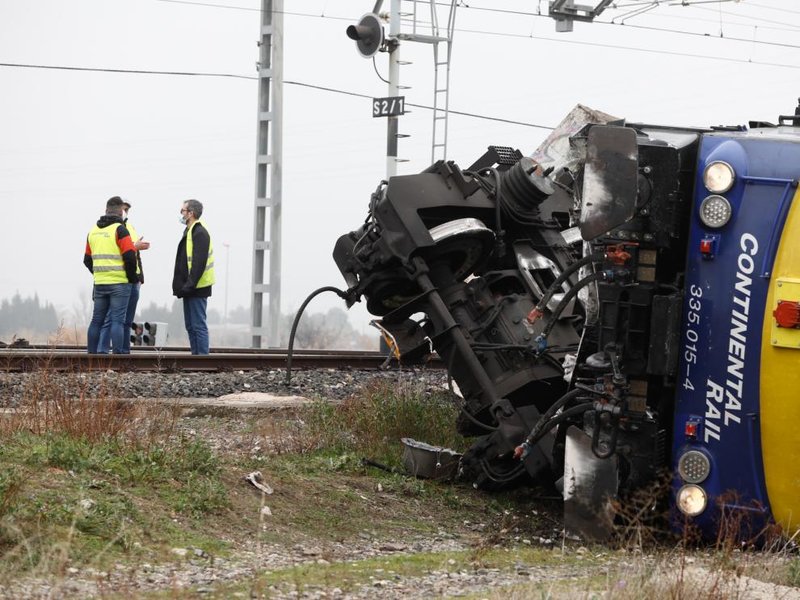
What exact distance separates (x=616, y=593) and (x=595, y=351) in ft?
6.97

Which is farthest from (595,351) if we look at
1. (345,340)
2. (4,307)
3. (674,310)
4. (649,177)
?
(4,307)

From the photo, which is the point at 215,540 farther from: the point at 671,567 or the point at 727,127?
the point at 727,127

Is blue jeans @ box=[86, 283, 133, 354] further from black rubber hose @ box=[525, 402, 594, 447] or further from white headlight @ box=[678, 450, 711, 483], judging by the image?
white headlight @ box=[678, 450, 711, 483]

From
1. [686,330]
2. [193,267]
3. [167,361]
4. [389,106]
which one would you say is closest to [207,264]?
[193,267]

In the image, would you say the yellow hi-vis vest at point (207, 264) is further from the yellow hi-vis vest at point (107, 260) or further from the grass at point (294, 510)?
the grass at point (294, 510)

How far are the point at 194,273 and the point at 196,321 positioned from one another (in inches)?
23.9

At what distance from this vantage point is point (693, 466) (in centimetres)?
608

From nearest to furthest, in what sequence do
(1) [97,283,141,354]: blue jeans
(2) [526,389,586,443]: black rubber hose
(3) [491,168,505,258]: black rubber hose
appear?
(2) [526,389,586,443]: black rubber hose
(3) [491,168,505,258]: black rubber hose
(1) [97,283,141,354]: blue jeans

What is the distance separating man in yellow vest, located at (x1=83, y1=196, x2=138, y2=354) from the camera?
45.6 ft

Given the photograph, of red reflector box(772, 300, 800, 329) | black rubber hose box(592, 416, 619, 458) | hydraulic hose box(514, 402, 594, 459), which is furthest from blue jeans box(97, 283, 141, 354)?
red reflector box(772, 300, 800, 329)

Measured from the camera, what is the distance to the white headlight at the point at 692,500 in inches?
238

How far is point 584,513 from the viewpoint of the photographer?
6.33 m

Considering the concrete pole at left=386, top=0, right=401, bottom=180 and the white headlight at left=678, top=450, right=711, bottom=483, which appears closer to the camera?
the white headlight at left=678, top=450, right=711, bottom=483

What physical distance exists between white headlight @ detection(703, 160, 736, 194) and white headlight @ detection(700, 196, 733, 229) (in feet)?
0.15
